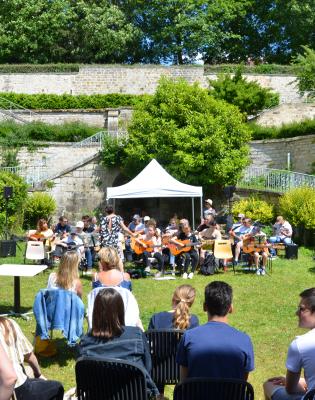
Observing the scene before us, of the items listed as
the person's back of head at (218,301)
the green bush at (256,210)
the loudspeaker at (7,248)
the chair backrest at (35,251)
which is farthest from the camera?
the green bush at (256,210)

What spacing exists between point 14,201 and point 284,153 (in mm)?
10870

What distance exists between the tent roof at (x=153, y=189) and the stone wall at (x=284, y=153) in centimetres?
853

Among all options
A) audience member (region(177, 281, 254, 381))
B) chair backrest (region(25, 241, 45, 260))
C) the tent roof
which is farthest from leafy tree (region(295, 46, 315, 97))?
audience member (region(177, 281, 254, 381))

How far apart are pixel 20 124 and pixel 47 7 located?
10.6 meters

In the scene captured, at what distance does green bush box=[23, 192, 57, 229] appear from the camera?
21.0m

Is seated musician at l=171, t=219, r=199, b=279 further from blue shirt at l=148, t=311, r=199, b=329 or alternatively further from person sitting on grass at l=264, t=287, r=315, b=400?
person sitting on grass at l=264, t=287, r=315, b=400

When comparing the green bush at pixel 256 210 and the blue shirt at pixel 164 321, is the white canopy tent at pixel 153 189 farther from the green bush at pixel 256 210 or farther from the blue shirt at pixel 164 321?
the blue shirt at pixel 164 321

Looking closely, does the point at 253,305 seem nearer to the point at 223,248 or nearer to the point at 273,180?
the point at 223,248

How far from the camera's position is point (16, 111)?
28984mm

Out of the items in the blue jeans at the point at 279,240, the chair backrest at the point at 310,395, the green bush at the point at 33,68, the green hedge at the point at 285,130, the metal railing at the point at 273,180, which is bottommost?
the chair backrest at the point at 310,395

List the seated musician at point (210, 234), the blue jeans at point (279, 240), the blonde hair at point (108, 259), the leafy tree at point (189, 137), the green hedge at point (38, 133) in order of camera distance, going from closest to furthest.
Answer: the blonde hair at point (108, 259)
the seated musician at point (210, 234)
the blue jeans at point (279, 240)
the leafy tree at point (189, 137)
the green hedge at point (38, 133)

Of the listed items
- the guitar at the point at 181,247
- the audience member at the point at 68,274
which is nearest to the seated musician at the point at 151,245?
the guitar at the point at 181,247

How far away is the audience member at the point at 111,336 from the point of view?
447cm

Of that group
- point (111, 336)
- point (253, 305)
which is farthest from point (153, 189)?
point (111, 336)
